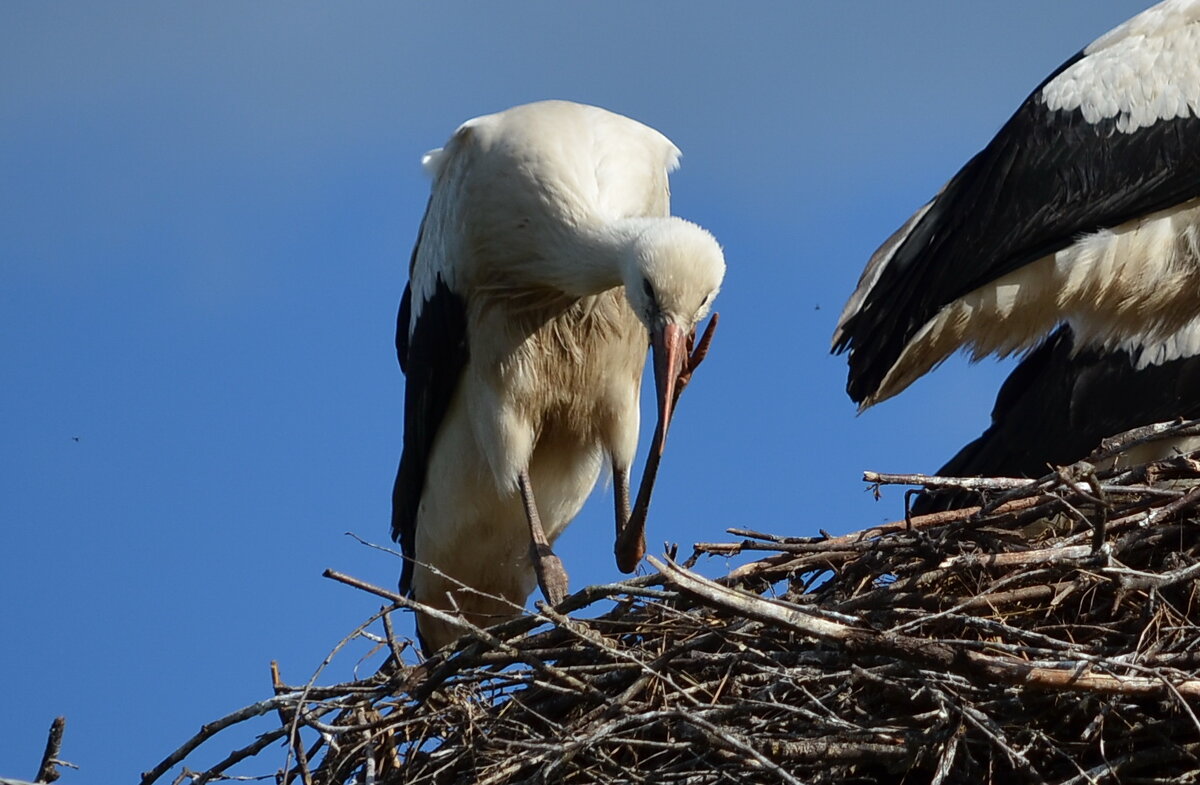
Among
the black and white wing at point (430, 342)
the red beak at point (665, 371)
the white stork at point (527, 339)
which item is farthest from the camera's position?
the black and white wing at point (430, 342)

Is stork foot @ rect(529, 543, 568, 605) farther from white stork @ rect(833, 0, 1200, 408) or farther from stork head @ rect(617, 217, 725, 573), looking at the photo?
white stork @ rect(833, 0, 1200, 408)

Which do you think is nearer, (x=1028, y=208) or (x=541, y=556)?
(x=1028, y=208)

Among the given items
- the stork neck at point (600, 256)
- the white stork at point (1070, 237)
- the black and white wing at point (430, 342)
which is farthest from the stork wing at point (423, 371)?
the white stork at point (1070, 237)

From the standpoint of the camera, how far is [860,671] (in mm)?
4598

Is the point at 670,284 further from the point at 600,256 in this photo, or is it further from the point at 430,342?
the point at 430,342

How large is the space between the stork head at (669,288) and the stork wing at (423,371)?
3.45 ft

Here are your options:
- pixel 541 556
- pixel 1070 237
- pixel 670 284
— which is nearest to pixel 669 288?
pixel 670 284

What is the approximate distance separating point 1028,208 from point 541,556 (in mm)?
2152

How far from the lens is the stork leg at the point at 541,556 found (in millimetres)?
6855

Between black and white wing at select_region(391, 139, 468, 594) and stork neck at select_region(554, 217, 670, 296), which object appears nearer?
stork neck at select_region(554, 217, 670, 296)

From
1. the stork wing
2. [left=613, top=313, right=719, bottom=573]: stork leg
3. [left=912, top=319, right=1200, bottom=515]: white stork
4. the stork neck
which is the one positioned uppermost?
the stork wing

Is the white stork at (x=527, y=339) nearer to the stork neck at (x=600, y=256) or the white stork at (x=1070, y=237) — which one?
the stork neck at (x=600, y=256)

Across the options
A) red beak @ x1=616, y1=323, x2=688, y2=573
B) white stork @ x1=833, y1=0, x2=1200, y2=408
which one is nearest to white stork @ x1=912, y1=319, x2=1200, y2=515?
white stork @ x1=833, y1=0, x2=1200, y2=408

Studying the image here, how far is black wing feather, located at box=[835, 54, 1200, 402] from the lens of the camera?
645 centimetres
